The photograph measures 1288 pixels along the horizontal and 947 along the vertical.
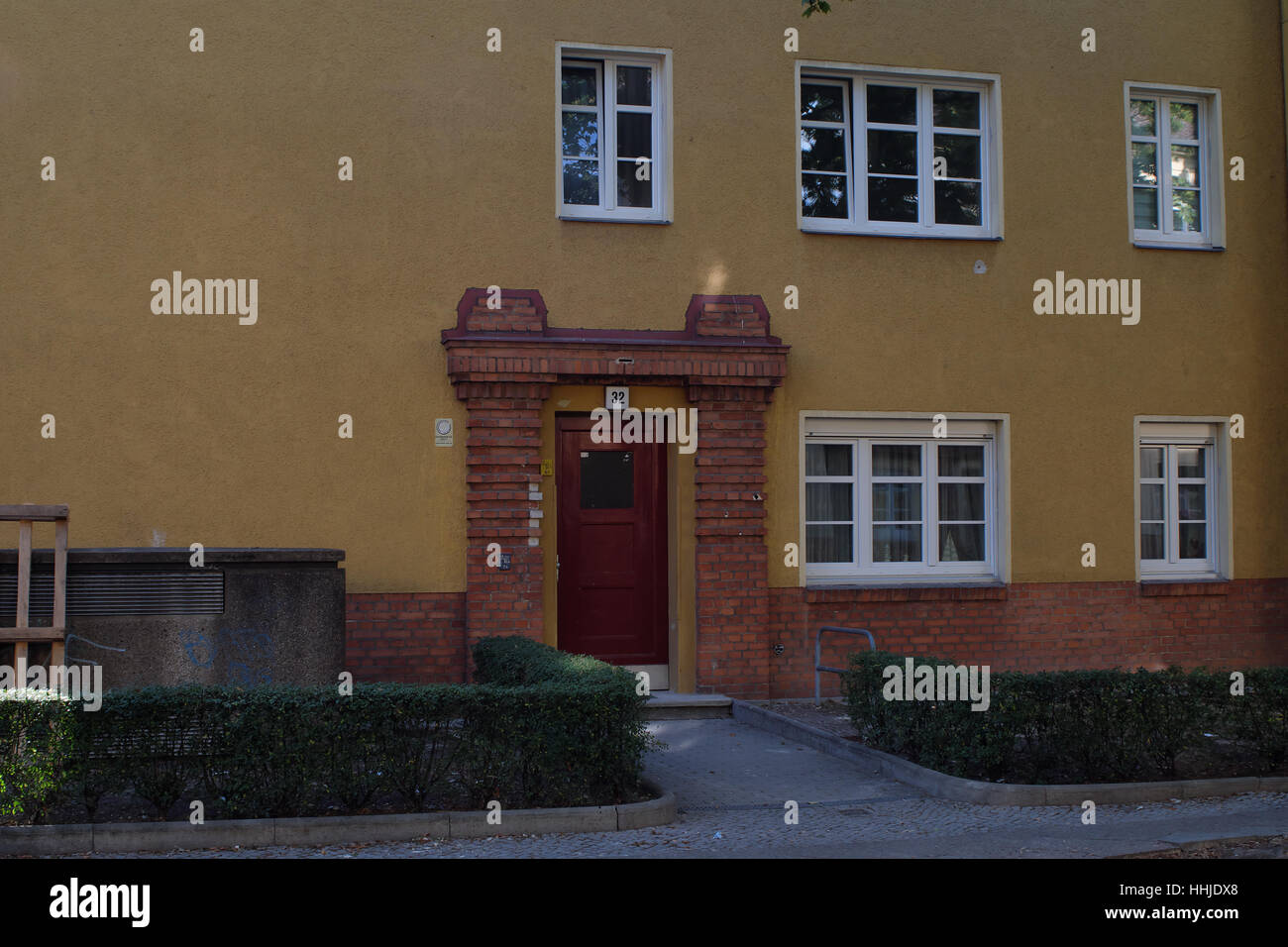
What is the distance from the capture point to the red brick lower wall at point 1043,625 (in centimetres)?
1173

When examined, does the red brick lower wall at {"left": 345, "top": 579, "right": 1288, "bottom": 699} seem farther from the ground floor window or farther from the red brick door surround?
the ground floor window

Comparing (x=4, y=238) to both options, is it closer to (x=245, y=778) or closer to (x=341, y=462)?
(x=341, y=462)

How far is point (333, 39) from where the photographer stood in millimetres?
10977

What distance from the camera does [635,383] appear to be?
1146 centimetres

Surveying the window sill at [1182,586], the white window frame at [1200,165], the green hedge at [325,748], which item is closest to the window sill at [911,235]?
the white window frame at [1200,165]

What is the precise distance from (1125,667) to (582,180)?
273 inches

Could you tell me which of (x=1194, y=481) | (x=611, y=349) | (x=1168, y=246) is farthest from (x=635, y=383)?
(x=1194, y=481)

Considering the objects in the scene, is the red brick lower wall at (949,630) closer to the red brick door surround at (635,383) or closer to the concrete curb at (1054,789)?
the red brick door surround at (635,383)

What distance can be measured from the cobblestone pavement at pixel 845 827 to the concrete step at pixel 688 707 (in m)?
2.02

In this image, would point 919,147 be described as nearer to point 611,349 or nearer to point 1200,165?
point 1200,165

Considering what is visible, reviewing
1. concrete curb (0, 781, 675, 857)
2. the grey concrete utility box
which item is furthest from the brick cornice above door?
concrete curb (0, 781, 675, 857)

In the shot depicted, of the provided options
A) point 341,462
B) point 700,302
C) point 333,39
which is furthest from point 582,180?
point 341,462
